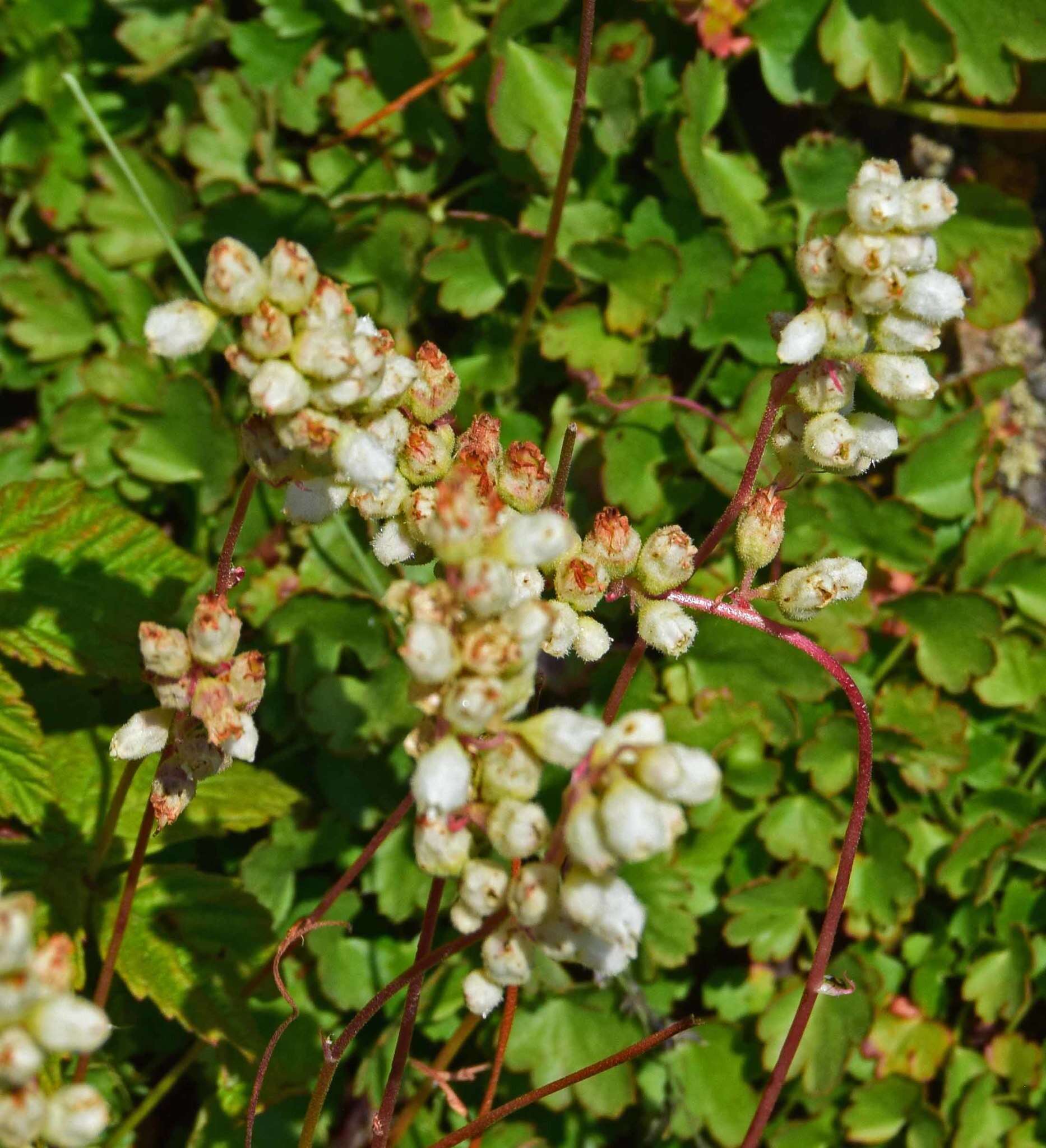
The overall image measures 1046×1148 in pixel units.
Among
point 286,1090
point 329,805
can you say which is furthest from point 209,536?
point 286,1090

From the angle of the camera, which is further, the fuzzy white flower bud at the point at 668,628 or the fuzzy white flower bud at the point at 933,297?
the fuzzy white flower bud at the point at 668,628

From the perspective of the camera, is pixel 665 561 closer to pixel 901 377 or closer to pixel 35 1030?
pixel 901 377

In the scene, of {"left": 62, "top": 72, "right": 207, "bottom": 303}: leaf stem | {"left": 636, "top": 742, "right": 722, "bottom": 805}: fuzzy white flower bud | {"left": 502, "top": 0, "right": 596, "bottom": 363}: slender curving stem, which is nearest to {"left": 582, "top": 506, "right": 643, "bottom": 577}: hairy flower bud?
{"left": 636, "top": 742, "right": 722, "bottom": 805}: fuzzy white flower bud

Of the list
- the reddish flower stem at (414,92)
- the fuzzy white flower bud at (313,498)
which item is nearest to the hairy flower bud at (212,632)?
the fuzzy white flower bud at (313,498)

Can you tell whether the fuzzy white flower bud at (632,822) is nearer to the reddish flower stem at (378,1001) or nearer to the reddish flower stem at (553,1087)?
the reddish flower stem at (378,1001)

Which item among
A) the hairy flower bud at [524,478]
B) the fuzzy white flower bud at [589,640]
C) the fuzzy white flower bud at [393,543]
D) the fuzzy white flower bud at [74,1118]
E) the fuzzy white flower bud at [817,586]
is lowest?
the fuzzy white flower bud at [74,1118]

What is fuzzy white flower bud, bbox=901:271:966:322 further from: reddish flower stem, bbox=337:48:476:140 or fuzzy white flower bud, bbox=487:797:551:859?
reddish flower stem, bbox=337:48:476:140

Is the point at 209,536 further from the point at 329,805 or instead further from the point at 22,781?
the point at 22,781
